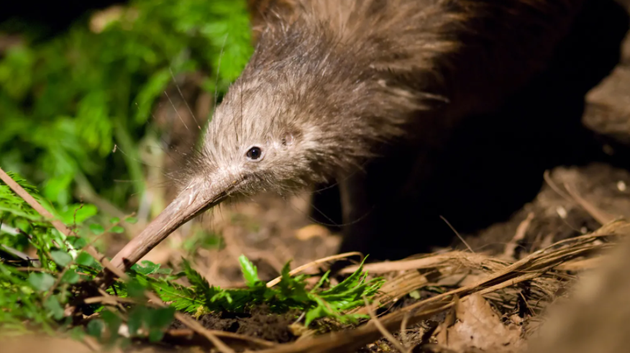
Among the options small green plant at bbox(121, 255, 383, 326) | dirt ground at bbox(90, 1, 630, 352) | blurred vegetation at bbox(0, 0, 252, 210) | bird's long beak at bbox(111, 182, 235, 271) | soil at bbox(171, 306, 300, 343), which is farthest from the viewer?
blurred vegetation at bbox(0, 0, 252, 210)

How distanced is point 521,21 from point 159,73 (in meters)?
2.19

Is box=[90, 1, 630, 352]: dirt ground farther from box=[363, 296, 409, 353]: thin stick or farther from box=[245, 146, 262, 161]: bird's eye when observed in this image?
box=[363, 296, 409, 353]: thin stick

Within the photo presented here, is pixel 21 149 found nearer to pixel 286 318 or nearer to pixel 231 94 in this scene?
pixel 231 94

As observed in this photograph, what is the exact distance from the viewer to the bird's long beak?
192cm

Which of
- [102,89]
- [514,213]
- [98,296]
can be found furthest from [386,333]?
[102,89]

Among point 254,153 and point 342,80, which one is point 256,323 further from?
point 342,80

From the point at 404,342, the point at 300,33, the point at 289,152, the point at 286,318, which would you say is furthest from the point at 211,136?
the point at 404,342

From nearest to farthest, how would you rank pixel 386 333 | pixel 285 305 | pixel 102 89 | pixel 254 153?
1. pixel 386 333
2. pixel 285 305
3. pixel 254 153
4. pixel 102 89

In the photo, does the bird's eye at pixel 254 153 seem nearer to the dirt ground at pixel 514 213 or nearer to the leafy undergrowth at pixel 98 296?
the dirt ground at pixel 514 213

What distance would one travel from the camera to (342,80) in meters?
2.38

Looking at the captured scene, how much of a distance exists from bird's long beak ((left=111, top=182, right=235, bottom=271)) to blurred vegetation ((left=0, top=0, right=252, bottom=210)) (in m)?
1.04

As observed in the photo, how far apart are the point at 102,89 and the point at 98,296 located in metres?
2.33

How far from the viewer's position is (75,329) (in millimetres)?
1408

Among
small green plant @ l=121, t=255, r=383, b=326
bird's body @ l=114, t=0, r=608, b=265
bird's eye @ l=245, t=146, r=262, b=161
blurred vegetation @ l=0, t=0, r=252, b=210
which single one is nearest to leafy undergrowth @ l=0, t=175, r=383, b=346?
small green plant @ l=121, t=255, r=383, b=326
